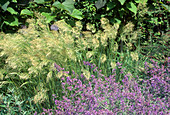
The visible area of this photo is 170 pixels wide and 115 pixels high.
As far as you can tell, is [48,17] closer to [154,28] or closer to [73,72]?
[73,72]

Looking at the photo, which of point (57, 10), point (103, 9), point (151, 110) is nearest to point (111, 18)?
point (103, 9)

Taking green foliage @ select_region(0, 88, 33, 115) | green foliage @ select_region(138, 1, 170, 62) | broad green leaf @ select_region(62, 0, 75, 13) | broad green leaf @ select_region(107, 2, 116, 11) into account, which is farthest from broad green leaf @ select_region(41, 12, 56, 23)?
green foliage @ select_region(138, 1, 170, 62)

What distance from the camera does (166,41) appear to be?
353 centimetres

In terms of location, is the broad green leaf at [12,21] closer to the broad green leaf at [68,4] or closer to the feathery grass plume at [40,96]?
the broad green leaf at [68,4]

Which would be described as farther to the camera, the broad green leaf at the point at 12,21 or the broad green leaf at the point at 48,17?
the broad green leaf at the point at 12,21

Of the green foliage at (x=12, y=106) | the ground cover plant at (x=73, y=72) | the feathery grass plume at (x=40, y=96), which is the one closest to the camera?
the feathery grass plume at (x=40, y=96)

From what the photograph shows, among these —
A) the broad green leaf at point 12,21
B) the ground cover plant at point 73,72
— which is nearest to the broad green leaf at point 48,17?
the ground cover plant at point 73,72

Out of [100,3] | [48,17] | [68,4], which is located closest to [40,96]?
[48,17]

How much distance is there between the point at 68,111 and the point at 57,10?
5.53 feet

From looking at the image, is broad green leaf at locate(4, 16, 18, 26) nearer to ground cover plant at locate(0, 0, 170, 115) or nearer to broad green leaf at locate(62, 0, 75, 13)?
ground cover plant at locate(0, 0, 170, 115)

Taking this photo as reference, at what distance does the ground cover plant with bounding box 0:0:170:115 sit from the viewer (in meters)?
2.33

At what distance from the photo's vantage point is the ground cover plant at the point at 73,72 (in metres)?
2.33

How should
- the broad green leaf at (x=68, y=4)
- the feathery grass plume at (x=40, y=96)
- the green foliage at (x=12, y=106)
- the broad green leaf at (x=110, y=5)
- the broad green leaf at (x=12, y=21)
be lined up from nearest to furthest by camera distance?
1. the feathery grass plume at (x=40, y=96)
2. the green foliage at (x=12, y=106)
3. the broad green leaf at (x=68, y=4)
4. the broad green leaf at (x=110, y=5)
5. the broad green leaf at (x=12, y=21)

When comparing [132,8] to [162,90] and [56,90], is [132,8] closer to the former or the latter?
[162,90]
